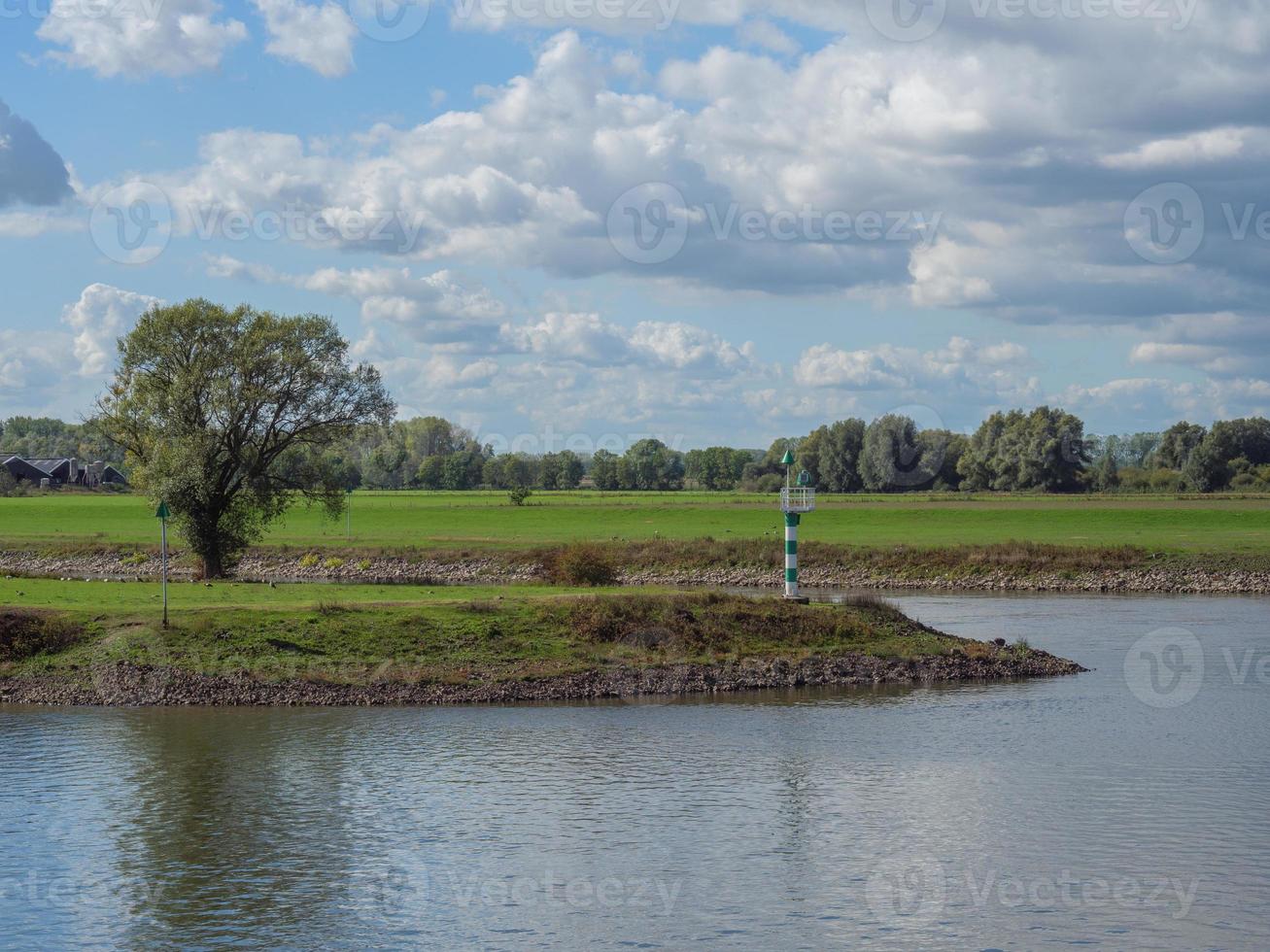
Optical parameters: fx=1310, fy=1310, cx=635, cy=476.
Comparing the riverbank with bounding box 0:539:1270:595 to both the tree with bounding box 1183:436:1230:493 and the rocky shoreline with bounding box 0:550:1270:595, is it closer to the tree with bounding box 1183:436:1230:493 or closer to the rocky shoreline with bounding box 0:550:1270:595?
the rocky shoreline with bounding box 0:550:1270:595

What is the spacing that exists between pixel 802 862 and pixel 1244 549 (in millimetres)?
57920

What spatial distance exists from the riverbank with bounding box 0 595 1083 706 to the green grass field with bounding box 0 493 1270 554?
35720mm

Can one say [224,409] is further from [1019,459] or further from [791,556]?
[1019,459]

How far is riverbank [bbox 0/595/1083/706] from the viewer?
32.4 m

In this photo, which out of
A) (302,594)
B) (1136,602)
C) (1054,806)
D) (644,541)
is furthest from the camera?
(644,541)

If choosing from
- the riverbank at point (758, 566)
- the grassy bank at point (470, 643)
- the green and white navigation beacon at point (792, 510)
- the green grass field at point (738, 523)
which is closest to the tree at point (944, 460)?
the green grass field at point (738, 523)

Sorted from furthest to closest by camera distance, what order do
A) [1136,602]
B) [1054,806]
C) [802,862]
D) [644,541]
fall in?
1. [644,541]
2. [1136,602]
3. [1054,806]
4. [802,862]

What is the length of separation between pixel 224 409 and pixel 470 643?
24.6 meters

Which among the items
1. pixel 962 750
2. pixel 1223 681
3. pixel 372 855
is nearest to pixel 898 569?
pixel 1223 681

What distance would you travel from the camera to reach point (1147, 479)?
153375mm

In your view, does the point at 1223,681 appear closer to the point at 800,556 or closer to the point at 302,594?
the point at 302,594

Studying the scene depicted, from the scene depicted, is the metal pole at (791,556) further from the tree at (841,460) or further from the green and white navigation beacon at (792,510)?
the tree at (841,460)

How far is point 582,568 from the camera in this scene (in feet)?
159

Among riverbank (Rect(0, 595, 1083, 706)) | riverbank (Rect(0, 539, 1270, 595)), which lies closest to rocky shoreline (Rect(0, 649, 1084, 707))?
riverbank (Rect(0, 595, 1083, 706))
